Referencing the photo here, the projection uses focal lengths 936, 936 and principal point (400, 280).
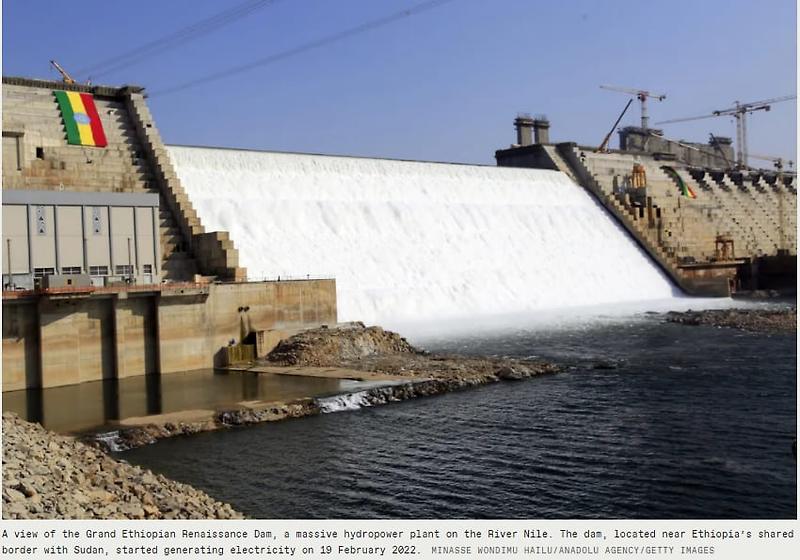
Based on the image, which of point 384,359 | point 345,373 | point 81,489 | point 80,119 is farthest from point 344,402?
point 80,119

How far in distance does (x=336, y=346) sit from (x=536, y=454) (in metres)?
14.6

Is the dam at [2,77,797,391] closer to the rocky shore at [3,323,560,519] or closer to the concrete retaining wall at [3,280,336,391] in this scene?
the concrete retaining wall at [3,280,336,391]

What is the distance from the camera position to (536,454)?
1894 centimetres

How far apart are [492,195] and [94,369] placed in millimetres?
32130

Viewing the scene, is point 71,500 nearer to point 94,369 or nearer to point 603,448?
point 603,448

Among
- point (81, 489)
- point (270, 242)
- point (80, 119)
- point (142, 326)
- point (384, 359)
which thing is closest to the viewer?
point (81, 489)

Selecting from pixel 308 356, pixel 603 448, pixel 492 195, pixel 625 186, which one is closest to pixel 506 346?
pixel 308 356

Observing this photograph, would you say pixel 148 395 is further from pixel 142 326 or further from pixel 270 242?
pixel 270 242

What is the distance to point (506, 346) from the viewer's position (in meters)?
35.3

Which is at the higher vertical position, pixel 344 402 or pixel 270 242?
pixel 270 242

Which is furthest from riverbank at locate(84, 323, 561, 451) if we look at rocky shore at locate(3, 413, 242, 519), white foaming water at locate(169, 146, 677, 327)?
white foaming water at locate(169, 146, 677, 327)

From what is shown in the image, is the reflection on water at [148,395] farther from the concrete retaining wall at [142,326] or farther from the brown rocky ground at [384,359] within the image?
the brown rocky ground at [384,359]

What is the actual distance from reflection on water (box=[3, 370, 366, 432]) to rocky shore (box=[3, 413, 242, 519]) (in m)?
4.95

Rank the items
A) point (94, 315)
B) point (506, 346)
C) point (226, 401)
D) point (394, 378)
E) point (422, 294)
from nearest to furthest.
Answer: point (226, 401) → point (394, 378) → point (94, 315) → point (506, 346) → point (422, 294)
